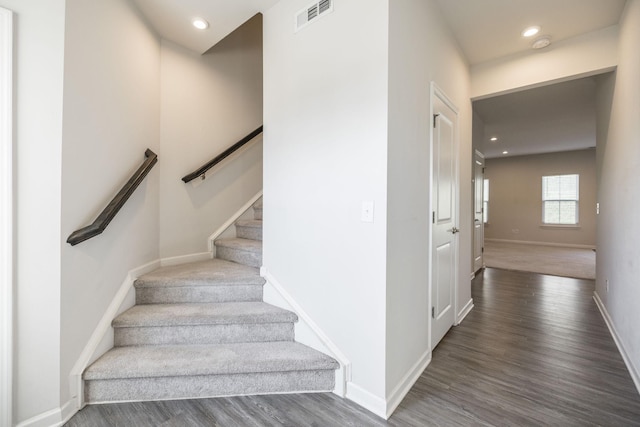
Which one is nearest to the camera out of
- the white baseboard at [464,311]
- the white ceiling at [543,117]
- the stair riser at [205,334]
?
the stair riser at [205,334]

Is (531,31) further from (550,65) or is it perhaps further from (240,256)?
(240,256)

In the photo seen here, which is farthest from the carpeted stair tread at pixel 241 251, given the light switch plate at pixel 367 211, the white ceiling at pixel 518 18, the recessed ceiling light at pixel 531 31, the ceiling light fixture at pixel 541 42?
the ceiling light fixture at pixel 541 42

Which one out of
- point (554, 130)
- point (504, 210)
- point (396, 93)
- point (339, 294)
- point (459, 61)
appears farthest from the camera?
point (504, 210)

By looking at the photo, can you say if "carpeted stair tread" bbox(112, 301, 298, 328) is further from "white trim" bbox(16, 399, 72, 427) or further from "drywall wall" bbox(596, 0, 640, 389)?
"drywall wall" bbox(596, 0, 640, 389)

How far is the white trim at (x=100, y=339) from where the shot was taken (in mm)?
1629

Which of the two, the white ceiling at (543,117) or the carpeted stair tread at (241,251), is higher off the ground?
the white ceiling at (543,117)

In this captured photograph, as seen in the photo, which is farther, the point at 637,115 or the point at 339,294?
the point at 637,115

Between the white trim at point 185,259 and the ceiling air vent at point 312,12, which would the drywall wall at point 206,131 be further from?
the ceiling air vent at point 312,12

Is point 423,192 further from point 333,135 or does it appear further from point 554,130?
point 554,130

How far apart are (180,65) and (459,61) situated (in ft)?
9.34

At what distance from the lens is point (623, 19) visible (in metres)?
2.26

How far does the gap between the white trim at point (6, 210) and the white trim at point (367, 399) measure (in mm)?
1828

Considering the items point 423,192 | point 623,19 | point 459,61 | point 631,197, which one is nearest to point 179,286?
point 423,192

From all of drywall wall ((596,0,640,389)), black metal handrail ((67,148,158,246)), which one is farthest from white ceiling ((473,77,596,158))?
black metal handrail ((67,148,158,246))
